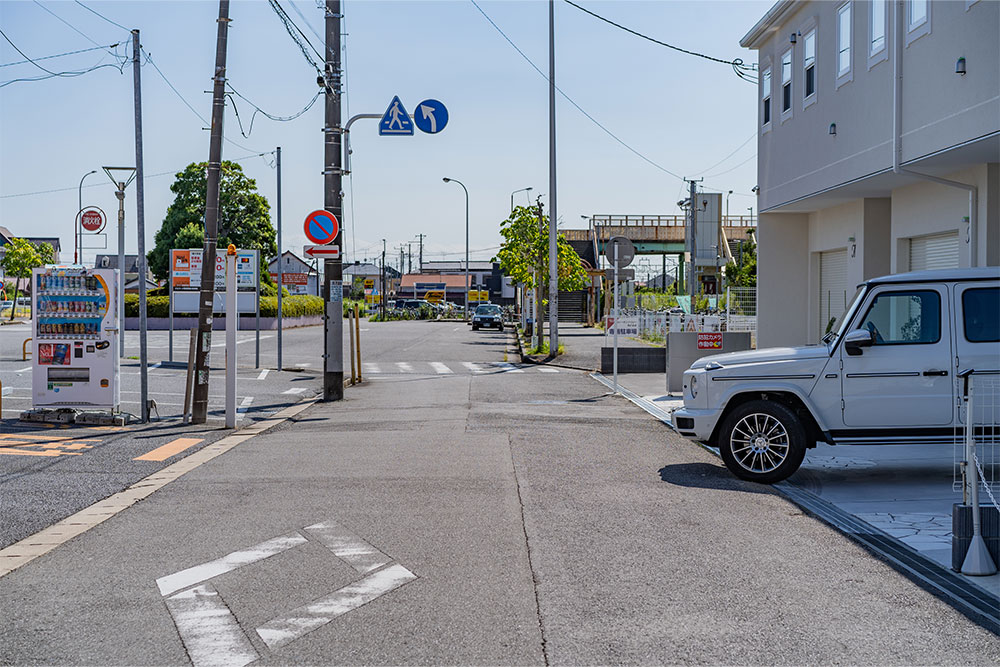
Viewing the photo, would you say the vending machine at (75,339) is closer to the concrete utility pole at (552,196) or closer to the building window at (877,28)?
the building window at (877,28)

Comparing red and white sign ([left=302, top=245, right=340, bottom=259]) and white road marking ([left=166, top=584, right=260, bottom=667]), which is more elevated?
red and white sign ([left=302, top=245, right=340, bottom=259])

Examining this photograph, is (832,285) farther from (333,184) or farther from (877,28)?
(333,184)

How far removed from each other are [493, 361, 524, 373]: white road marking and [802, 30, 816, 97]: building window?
10239 mm

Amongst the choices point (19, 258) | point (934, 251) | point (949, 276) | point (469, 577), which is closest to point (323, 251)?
point (934, 251)

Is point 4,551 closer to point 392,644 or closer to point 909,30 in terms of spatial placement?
point 392,644

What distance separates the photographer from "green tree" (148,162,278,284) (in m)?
62.1

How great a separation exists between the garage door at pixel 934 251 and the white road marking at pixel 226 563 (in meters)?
11.5

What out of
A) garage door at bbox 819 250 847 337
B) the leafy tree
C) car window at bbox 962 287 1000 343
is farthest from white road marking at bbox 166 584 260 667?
the leafy tree

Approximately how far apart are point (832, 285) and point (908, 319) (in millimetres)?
12125

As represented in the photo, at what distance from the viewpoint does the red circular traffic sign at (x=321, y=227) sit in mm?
17344

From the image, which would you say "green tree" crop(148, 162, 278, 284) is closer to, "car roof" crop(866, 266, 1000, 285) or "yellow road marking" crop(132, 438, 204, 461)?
"yellow road marking" crop(132, 438, 204, 461)

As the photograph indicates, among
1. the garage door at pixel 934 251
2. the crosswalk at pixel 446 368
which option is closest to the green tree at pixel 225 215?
the crosswalk at pixel 446 368

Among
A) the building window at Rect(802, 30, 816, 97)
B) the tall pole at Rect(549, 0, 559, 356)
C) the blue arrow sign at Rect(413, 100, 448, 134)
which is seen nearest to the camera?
the building window at Rect(802, 30, 816, 97)

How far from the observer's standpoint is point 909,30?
13430mm
